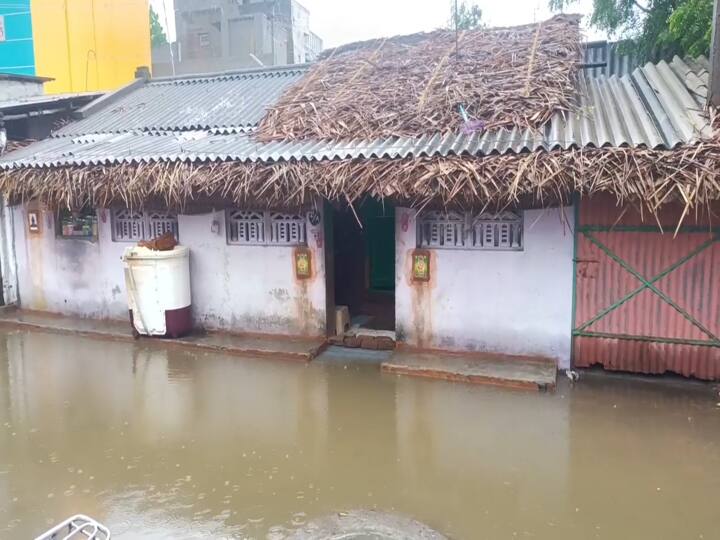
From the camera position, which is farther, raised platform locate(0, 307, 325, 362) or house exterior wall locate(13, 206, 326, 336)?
house exterior wall locate(13, 206, 326, 336)

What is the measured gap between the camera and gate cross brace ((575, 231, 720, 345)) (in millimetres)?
6121

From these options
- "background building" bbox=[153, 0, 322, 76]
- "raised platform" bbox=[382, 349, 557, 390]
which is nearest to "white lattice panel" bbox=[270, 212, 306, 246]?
"raised platform" bbox=[382, 349, 557, 390]

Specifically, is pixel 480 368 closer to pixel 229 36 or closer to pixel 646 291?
pixel 646 291

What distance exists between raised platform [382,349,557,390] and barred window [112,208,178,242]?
3.97 meters

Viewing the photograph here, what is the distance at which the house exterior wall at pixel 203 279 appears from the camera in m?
7.93

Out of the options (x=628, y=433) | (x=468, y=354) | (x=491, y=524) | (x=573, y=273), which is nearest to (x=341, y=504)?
(x=491, y=524)

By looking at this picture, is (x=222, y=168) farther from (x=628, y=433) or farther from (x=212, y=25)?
(x=212, y=25)

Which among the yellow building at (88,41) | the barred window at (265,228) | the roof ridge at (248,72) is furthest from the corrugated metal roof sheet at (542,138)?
the yellow building at (88,41)

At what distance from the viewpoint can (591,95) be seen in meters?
7.91

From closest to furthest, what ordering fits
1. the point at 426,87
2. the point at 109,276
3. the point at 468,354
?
the point at 468,354, the point at 426,87, the point at 109,276

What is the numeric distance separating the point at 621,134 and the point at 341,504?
15.6 feet

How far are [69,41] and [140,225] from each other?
1277 cm

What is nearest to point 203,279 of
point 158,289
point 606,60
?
point 158,289

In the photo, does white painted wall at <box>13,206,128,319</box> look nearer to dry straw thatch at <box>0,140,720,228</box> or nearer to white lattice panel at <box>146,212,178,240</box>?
white lattice panel at <box>146,212,178,240</box>
